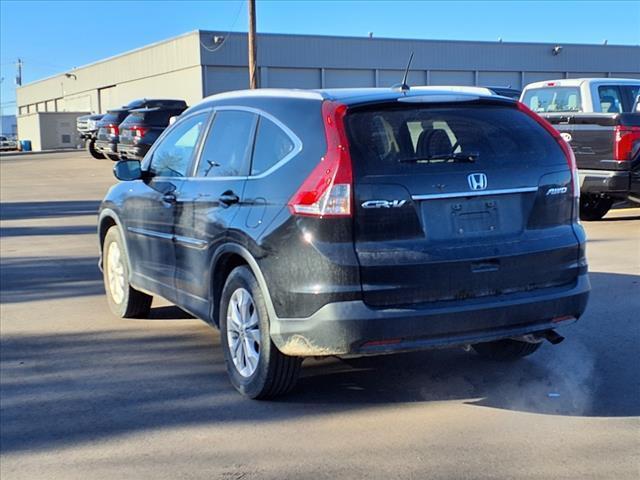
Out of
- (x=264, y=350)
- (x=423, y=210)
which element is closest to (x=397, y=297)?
(x=423, y=210)

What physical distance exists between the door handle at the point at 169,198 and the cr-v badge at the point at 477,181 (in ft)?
7.53

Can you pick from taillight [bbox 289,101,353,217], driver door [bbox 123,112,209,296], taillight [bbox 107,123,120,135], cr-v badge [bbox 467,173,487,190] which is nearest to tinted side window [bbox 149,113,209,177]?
driver door [bbox 123,112,209,296]

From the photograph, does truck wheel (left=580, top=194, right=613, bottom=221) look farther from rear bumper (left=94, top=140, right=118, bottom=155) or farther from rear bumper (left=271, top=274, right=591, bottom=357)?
rear bumper (left=94, top=140, right=118, bottom=155)

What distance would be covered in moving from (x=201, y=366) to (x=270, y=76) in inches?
1616

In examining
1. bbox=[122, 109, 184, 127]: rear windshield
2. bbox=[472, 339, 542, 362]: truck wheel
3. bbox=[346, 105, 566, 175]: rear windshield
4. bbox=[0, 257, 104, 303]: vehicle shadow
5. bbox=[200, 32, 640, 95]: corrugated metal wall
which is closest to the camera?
bbox=[346, 105, 566, 175]: rear windshield

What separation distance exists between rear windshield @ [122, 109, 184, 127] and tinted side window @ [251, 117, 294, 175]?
18.1m

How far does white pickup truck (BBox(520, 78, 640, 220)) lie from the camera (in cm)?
1093

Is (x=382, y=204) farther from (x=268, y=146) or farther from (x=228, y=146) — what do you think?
(x=228, y=146)

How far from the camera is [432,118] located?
4621 mm

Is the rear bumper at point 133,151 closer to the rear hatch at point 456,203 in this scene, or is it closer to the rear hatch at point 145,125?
the rear hatch at point 145,125

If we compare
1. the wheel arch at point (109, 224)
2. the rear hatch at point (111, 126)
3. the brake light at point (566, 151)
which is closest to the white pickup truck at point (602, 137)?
the brake light at point (566, 151)

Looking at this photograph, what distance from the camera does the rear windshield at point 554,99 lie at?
12562mm

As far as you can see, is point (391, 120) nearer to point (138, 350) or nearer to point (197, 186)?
point (197, 186)

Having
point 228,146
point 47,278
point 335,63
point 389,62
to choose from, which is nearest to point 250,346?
point 228,146
